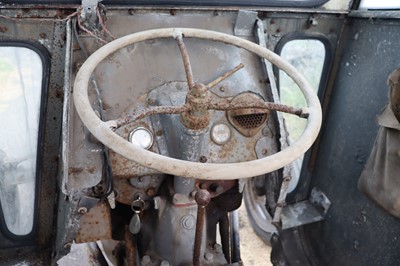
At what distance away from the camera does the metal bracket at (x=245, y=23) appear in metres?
1.73

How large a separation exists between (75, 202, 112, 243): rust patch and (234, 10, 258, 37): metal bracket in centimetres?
98

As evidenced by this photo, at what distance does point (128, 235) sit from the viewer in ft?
5.46

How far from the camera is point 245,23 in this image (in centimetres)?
175

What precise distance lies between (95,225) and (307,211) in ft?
→ 4.57

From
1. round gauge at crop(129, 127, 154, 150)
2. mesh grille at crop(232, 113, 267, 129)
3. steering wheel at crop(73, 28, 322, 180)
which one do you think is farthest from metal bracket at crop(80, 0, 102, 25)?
mesh grille at crop(232, 113, 267, 129)

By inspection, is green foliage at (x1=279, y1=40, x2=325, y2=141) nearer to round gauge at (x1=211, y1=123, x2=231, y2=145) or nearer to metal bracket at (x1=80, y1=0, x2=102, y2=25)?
round gauge at (x1=211, y1=123, x2=231, y2=145)

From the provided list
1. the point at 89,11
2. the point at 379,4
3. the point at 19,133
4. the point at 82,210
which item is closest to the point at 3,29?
the point at 89,11

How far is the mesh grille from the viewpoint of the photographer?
5.07ft

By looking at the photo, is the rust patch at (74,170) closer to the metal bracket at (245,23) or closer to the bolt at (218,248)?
the bolt at (218,248)

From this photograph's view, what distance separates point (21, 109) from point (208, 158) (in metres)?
0.88

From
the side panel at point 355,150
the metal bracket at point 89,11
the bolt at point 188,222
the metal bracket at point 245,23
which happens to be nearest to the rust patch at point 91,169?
the bolt at point 188,222

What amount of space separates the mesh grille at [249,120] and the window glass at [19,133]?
2.93 feet

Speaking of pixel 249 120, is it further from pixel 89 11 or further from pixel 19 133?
pixel 19 133

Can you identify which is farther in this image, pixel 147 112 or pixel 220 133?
pixel 220 133
